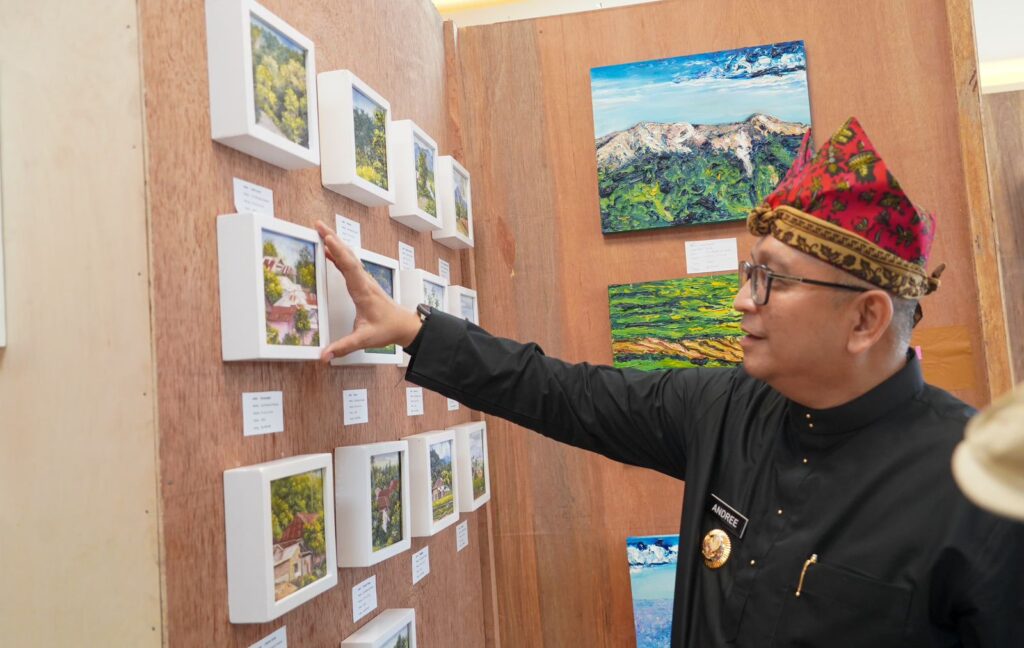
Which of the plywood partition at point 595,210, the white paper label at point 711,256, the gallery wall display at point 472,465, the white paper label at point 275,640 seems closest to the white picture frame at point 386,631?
the white paper label at point 275,640

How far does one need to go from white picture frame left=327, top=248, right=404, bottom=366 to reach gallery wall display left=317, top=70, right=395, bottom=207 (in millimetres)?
156

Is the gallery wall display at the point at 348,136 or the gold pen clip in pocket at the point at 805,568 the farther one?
the gallery wall display at the point at 348,136

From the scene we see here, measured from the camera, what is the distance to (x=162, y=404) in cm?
135

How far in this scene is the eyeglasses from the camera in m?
1.62

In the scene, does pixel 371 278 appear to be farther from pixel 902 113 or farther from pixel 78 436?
pixel 902 113

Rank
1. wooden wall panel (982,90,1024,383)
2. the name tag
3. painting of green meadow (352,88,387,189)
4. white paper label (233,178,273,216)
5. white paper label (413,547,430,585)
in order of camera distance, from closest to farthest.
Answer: white paper label (233,178,273,216) < the name tag < painting of green meadow (352,88,387,189) < white paper label (413,547,430,585) < wooden wall panel (982,90,1024,383)

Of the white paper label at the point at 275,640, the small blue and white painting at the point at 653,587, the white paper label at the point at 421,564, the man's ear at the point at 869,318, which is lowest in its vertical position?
the small blue and white painting at the point at 653,587

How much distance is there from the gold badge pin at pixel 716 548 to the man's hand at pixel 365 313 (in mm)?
751

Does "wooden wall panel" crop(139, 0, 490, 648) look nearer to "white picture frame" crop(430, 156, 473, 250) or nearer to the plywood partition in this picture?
"white picture frame" crop(430, 156, 473, 250)

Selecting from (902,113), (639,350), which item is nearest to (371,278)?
(639,350)

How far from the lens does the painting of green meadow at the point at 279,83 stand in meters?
1.59

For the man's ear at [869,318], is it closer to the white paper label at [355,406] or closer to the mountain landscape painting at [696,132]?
the white paper label at [355,406]

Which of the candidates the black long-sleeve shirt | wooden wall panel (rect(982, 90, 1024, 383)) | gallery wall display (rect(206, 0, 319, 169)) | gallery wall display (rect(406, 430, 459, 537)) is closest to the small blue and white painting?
gallery wall display (rect(406, 430, 459, 537))

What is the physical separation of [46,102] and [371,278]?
0.72 meters
